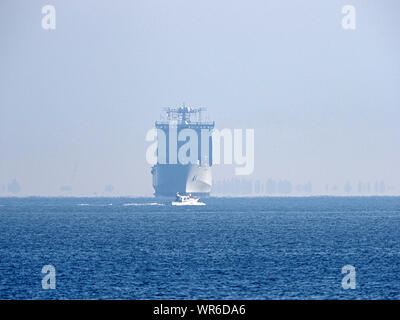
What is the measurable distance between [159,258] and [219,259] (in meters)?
4.71

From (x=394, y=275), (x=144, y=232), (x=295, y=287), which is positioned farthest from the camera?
(x=144, y=232)

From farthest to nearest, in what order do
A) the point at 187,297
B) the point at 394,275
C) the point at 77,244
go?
the point at 77,244 → the point at 394,275 → the point at 187,297

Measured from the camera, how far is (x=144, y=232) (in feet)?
325

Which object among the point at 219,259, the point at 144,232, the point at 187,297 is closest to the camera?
the point at 187,297

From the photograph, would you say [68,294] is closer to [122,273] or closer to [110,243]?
[122,273]

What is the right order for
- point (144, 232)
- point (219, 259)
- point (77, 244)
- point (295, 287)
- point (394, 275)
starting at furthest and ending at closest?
1. point (144, 232)
2. point (77, 244)
3. point (219, 259)
4. point (394, 275)
5. point (295, 287)
